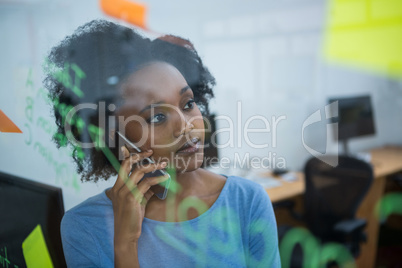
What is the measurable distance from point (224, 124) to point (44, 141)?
39 cm

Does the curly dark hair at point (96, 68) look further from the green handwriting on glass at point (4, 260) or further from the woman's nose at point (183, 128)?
the green handwriting on glass at point (4, 260)

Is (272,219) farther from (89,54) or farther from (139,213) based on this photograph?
(89,54)

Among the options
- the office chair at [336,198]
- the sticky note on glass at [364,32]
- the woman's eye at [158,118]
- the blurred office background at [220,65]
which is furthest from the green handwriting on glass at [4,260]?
the sticky note on glass at [364,32]

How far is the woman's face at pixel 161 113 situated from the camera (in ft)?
2.03

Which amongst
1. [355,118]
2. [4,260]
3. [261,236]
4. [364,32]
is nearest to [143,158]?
[261,236]

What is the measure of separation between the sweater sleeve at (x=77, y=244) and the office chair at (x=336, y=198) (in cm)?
130

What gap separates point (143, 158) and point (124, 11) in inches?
12.3

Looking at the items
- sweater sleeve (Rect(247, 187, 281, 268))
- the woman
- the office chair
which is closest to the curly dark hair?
the woman

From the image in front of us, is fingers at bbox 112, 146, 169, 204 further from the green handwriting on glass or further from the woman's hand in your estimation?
the green handwriting on glass

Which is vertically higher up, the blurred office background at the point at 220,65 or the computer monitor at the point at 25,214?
the blurred office background at the point at 220,65

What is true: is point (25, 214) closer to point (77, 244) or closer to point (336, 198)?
point (77, 244)

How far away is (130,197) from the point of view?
0.63 metres

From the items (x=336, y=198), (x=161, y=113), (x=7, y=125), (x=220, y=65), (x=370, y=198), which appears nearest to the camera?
(x=161, y=113)

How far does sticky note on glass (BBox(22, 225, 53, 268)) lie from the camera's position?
2.50 feet
